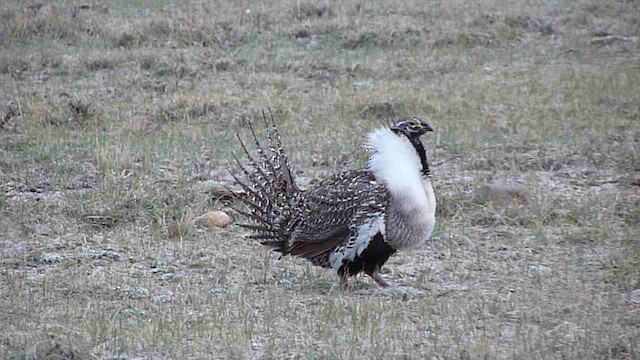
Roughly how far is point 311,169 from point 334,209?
2.81 meters

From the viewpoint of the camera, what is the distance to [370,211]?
220 inches

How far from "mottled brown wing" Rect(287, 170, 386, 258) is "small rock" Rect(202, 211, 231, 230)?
1.32 meters

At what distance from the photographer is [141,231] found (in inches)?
278

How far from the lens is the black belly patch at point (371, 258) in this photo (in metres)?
5.64

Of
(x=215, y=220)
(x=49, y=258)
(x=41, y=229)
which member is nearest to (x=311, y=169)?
(x=215, y=220)

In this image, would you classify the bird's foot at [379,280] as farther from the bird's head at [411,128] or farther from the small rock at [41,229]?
the small rock at [41,229]

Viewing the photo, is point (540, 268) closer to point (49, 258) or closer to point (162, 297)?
point (162, 297)

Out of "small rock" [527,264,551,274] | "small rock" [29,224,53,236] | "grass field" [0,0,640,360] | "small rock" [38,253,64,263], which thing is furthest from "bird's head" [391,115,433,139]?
"small rock" [29,224,53,236]

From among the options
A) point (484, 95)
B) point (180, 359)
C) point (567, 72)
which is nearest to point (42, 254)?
point (180, 359)

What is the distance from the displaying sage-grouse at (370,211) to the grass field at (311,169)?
0.20 metres

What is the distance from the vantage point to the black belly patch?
5637 mm

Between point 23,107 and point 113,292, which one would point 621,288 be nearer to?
point 113,292

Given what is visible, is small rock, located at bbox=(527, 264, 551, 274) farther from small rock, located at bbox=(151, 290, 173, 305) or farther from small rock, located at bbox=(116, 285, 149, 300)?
small rock, located at bbox=(116, 285, 149, 300)

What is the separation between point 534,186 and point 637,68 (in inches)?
176
